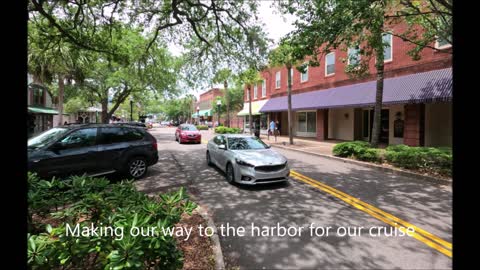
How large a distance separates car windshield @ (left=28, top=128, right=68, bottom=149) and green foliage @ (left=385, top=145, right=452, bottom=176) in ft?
36.0

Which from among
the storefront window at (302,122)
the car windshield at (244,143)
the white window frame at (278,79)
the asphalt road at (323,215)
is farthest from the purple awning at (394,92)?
the car windshield at (244,143)

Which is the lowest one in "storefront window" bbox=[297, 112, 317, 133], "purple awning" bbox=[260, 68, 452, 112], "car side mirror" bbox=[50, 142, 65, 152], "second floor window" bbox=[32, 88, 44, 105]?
"car side mirror" bbox=[50, 142, 65, 152]

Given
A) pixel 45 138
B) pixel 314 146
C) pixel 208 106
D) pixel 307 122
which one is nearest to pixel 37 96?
pixel 45 138

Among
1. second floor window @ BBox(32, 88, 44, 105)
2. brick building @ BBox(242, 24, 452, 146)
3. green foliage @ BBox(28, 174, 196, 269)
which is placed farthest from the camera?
second floor window @ BBox(32, 88, 44, 105)

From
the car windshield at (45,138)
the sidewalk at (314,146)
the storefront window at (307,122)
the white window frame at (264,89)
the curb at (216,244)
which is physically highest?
the white window frame at (264,89)

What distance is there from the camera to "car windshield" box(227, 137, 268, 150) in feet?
27.2

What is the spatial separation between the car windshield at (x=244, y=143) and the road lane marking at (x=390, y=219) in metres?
1.96

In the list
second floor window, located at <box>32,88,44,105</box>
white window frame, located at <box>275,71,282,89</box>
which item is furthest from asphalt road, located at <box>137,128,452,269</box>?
second floor window, located at <box>32,88,44,105</box>

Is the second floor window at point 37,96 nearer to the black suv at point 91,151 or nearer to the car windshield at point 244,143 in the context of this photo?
the black suv at point 91,151

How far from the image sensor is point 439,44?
43.2 feet

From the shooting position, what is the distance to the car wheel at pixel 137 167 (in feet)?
26.8

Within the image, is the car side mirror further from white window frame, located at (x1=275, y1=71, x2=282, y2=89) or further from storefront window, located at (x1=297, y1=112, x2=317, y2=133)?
white window frame, located at (x1=275, y1=71, x2=282, y2=89)
